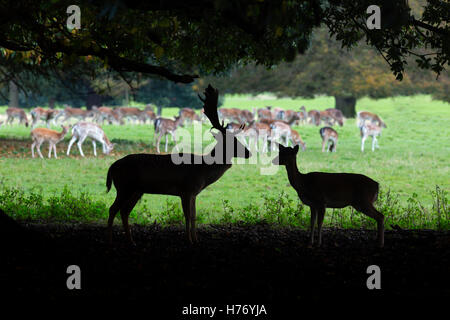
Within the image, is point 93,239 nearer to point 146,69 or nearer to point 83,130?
point 146,69

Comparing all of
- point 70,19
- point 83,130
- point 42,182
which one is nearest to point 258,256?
point 70,19

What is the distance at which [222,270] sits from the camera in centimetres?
575

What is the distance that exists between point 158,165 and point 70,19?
178 cm

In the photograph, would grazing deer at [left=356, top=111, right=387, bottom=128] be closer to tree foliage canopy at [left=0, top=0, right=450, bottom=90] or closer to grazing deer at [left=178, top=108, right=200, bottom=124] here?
grazing deer at [left=178, top=108, right=200, bottom=124]

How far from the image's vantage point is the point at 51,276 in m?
5.52

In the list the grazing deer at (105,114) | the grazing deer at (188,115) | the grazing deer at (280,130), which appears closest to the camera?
the grazing deer at (280,130)

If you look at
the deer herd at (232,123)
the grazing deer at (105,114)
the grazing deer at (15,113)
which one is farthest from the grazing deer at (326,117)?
the grazing deer at (15,113)

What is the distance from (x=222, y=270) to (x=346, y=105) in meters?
39.6

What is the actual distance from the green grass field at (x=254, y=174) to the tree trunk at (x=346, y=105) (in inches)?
492

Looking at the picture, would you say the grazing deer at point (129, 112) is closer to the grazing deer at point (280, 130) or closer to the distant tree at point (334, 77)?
the distant tree at point (334, 77)

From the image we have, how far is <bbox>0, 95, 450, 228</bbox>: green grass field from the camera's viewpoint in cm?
1023

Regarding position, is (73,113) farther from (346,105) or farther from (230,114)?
(346,105)

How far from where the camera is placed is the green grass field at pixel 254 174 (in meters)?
Result: 10.2

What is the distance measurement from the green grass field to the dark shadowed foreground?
162cm
